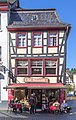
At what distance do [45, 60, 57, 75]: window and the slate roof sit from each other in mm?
3567

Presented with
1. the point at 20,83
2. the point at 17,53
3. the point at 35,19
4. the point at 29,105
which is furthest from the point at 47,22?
the point at 29,105

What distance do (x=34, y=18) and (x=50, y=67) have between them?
542 cm

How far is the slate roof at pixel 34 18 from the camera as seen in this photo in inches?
Answer: 1324

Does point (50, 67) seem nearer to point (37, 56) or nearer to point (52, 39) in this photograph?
point (37, 56)

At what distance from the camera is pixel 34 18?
34969 mm

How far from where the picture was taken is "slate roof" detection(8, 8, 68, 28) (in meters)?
33.6

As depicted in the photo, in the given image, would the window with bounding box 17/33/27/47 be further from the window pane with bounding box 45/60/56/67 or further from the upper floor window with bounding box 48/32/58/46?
the window pane with bounding box 45/60/56/67

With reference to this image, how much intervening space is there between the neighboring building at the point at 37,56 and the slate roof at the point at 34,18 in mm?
96

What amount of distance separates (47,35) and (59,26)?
1428 millimetres

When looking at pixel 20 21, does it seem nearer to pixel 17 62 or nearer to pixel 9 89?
pixel 17 62

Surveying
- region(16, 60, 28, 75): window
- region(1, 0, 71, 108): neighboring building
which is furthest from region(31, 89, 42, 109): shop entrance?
region(16, 60, 28, 75): window

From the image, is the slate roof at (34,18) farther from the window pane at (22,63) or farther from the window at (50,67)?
the window at (50,67)

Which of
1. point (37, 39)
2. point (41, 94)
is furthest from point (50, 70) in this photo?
point (37, 39)

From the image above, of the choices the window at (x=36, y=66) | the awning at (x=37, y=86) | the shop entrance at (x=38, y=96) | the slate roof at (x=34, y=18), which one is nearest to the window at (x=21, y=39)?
the slate roof at (x=34, y=18)
